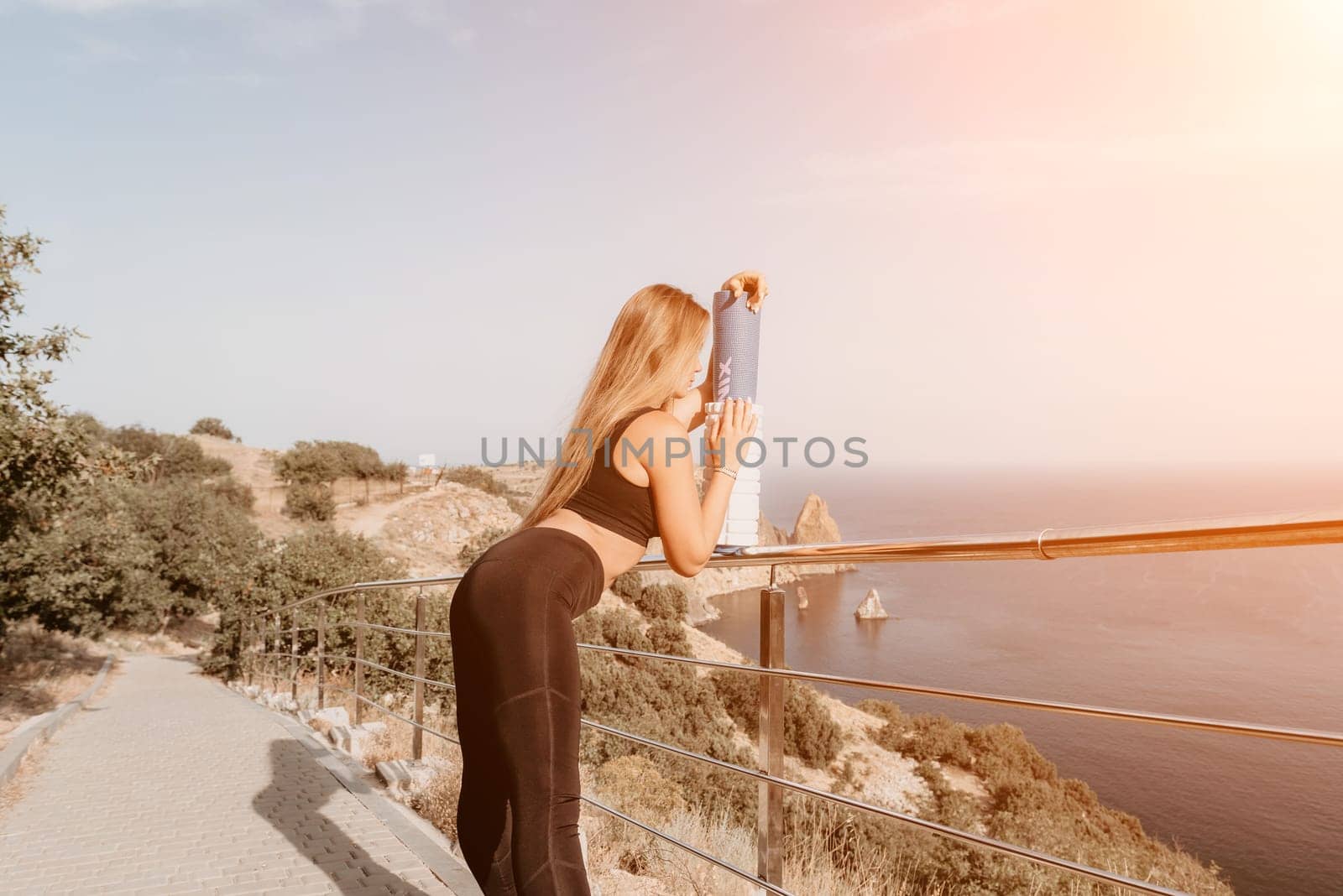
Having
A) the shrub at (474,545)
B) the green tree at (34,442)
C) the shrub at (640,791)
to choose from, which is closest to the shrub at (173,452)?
the shrub at (474,545)

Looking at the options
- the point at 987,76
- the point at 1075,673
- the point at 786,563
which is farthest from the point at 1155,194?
the point at 786,563

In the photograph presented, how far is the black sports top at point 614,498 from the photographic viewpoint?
1.70 metres

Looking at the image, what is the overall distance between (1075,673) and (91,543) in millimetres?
47609

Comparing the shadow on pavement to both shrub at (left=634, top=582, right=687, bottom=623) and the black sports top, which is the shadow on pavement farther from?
shrub at (left=634, top=582, right=687, bottom=623)

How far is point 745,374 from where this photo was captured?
5.84 ft

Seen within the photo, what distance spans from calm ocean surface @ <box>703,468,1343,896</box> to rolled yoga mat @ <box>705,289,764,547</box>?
0.32 meters

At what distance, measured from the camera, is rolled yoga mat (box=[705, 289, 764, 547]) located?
177 cm

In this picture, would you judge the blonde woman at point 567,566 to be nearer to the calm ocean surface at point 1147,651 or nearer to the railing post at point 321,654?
the calm ocean surface at point 1147,651

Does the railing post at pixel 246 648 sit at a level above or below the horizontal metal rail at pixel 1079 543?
below

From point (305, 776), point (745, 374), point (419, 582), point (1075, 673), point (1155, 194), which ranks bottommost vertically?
point (1075, 673)

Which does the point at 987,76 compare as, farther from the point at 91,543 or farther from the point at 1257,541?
the point at 91,543

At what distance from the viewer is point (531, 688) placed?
1629mm

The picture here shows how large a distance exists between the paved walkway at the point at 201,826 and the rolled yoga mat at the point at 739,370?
1.97 meters

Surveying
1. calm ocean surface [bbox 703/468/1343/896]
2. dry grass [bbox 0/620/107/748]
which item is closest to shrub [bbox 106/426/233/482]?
dry grass [bbox 0/620/107/748]
